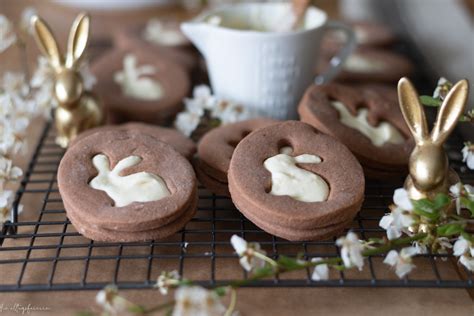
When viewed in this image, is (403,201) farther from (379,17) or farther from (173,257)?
(379,17)

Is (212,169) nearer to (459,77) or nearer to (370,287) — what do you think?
(370,287)

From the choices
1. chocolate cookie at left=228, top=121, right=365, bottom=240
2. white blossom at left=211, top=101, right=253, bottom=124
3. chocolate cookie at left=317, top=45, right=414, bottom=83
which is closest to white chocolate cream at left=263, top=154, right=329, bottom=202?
chocolate cookie at left=228, top=121, right=365, bottom=240

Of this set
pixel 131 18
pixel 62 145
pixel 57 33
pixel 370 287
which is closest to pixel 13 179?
pixel 62 145

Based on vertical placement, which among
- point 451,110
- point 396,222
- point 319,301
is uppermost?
point 451,110

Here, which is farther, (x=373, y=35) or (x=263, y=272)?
(x=373, y=35)

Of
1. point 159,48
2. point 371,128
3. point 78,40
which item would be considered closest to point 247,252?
point 371,128

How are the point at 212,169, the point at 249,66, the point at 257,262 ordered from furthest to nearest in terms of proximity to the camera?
the point at 249,66, the point at 212,169, the point at 257,262
